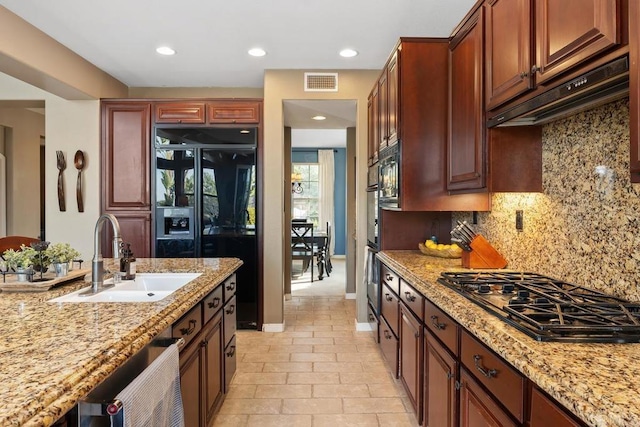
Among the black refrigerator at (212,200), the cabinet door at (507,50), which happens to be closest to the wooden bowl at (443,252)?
the cabinet door at (507,50)

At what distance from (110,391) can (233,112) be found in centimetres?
331

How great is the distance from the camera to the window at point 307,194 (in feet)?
31.6

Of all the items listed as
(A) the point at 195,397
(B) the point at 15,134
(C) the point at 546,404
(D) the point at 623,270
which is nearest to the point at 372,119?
(D) the point at 623,270

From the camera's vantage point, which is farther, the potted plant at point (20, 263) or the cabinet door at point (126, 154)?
the cabinet door at point (126, 154)

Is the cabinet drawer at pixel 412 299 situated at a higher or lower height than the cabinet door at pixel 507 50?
lower

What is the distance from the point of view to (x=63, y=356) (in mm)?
979

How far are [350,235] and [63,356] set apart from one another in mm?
4419

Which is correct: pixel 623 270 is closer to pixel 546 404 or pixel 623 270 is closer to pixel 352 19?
pixel 546 404

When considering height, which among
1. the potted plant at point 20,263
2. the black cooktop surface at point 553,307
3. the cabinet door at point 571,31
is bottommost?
the black cooktop surface at point 553,307

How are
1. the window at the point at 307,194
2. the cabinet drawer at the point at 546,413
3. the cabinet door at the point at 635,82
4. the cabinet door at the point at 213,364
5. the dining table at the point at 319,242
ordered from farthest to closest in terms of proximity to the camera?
the window at the point at 307,194 → the dining table at the point at 319,242 → the cabinet door at the point at 213,364 → the cabinet door at the point at 635,82 → the cabinet drawer at the point at 546,413

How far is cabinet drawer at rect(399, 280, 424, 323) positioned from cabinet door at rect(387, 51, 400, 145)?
1.02m

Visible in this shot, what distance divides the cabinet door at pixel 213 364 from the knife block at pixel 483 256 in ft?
5.03

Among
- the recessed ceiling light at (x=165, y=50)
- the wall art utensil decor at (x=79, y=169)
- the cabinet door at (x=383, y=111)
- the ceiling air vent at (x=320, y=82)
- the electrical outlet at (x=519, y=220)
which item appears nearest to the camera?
the electrical outlet at (x=519, y=220)

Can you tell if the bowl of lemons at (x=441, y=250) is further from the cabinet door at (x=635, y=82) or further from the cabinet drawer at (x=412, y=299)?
the cabinet door at (x=635, y=82)
